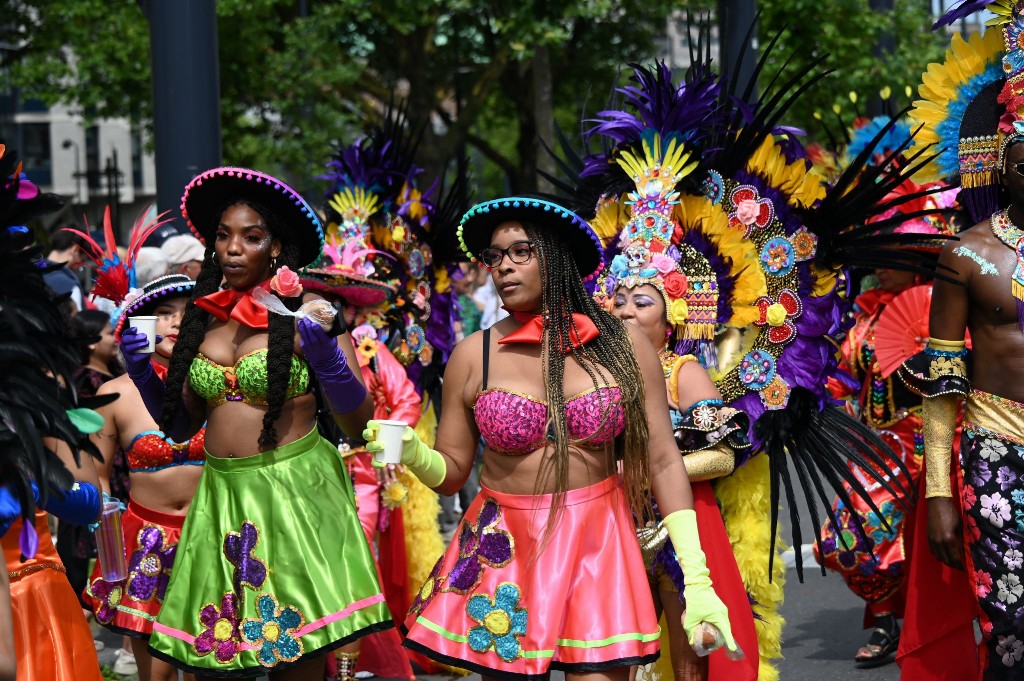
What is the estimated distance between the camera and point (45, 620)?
3965 millimetres

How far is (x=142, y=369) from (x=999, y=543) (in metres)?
2.93

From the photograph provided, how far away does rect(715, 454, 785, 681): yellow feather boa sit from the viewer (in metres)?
5.76

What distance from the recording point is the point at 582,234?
177 inches

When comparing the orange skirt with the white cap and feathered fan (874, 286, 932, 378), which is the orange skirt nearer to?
the white cap

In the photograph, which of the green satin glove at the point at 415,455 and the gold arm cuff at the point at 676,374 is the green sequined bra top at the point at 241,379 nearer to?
the green satin glove at the point at 415,455

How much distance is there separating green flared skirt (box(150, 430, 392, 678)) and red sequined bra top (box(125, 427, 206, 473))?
37.8 inches

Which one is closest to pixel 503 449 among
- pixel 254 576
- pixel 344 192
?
pixel 254 576

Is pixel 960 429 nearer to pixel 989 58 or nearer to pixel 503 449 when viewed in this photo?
pixel 989 58

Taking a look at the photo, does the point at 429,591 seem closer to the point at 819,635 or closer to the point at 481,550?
the point at 481,550

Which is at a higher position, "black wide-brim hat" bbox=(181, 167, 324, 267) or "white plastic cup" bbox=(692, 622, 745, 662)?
"black wide-brim hat" bbox=(181, 167, 324, 267)

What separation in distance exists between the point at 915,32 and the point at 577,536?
15.2 meters

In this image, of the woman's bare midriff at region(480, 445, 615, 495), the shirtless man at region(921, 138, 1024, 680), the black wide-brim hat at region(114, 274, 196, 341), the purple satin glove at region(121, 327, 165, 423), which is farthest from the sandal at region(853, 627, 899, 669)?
the purple satin glove at region(121, 327, 165, 423)

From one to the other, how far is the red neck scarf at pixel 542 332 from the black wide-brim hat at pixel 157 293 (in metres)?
1.93

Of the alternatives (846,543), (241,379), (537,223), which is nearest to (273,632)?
(241,379)
